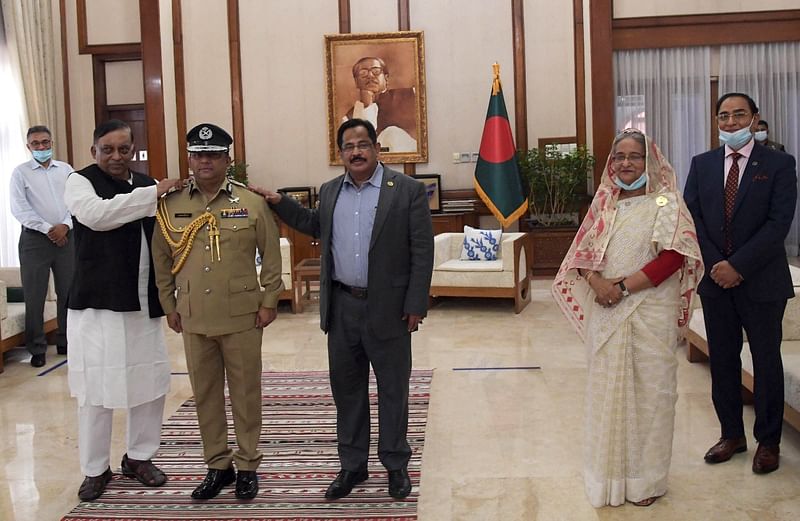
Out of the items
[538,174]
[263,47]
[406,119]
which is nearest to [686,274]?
[538,174]

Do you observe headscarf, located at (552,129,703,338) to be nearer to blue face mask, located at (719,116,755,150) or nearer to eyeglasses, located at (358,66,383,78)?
blue face mask, located at (719,116,755,150)

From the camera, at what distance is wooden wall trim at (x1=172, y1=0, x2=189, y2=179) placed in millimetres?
9992

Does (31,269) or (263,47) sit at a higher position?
(263,47)

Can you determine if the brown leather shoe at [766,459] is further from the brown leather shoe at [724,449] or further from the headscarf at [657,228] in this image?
the headscarf at [657,228]

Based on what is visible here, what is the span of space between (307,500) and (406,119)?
718 centimetres

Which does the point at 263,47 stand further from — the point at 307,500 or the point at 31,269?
the point at 307,500

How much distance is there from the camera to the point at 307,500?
3.19 m

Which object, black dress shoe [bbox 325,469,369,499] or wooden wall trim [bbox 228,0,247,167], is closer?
black dress shoe [bbox 325,469,369,499]

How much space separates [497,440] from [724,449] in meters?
1.00

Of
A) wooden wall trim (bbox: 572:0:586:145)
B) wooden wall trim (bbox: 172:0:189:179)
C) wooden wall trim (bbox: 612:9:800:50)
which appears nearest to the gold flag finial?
wooden wall trim (bbox: 572:0:586:145)

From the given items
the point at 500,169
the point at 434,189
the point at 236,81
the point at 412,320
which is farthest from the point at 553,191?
the point at 412,320

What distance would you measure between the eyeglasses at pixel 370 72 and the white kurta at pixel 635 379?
711cm

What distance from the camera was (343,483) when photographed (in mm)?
3211

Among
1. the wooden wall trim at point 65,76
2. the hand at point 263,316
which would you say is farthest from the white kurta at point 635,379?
the wooden wall trim at point 65,76
